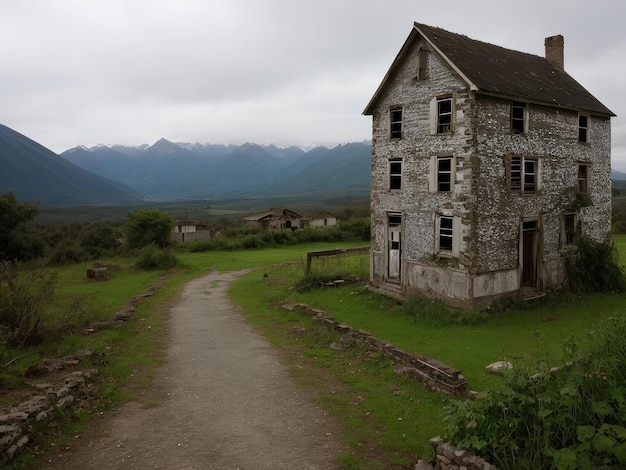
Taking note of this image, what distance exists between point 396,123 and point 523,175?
20.3ft

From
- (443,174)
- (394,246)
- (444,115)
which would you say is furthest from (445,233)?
(444,115)

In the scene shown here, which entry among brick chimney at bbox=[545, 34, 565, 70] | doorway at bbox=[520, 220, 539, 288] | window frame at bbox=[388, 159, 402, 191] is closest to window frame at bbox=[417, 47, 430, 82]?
window frame at bbox=[388, 159, 402, 191]

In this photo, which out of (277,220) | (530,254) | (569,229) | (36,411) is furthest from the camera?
(277,220)

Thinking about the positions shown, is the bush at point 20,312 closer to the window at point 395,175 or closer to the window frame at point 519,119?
the window at point 395,175

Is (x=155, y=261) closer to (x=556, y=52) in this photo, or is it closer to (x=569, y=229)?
(x=569, y=229)

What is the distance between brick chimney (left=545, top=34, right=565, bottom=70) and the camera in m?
26.3

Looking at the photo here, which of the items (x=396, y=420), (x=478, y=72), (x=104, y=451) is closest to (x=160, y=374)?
(x=104, y=451)

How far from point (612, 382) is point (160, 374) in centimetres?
1076

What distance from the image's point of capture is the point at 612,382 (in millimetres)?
7609

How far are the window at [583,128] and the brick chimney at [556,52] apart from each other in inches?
187

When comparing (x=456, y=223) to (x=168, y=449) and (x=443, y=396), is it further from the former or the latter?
(x=168, y=449)

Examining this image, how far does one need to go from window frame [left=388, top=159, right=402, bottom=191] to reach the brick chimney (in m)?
12.7

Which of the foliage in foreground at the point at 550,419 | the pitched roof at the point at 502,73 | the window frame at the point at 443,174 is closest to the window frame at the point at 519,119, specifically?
the pitched roof at the point at 502,73

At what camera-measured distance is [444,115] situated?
19484 millimetres
